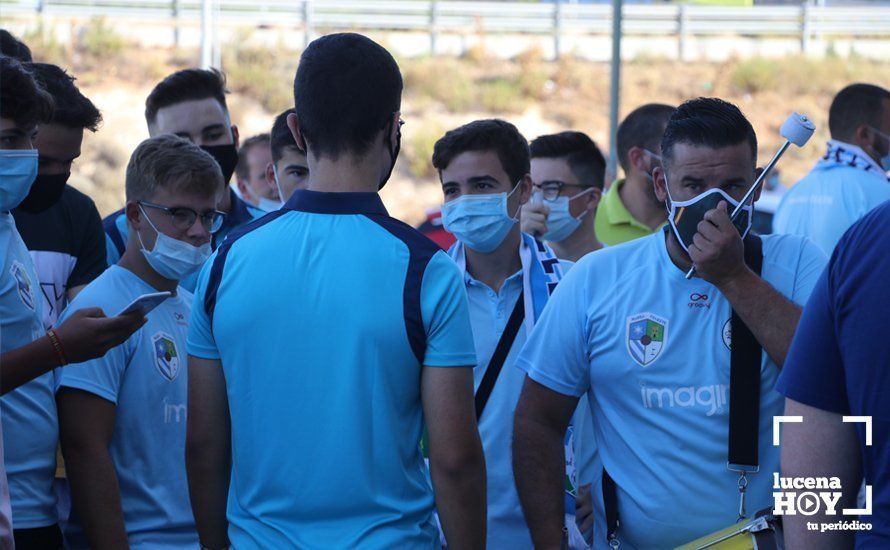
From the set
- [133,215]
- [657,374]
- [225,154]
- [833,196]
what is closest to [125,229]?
[225,154]

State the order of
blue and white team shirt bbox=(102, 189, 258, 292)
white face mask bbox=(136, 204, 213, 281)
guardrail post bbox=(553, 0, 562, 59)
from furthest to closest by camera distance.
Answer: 1. guardrail post bbox=(553, 0, 562, 59)
2. blue and white team shirt bbox=(102, 189, 258, 292)
3. white face mask bbox=(136, 204, 213, 281)

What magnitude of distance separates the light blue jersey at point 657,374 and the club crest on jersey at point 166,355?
1.27 m

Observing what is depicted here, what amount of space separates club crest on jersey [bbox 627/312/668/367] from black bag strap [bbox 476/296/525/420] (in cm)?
91

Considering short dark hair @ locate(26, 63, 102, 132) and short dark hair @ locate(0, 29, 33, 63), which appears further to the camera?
short dark hair @ locate(0, 29, 33, 63)

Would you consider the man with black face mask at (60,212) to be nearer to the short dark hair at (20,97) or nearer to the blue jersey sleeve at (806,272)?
the short dark hair at (20,97)

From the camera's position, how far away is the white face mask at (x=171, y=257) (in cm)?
431

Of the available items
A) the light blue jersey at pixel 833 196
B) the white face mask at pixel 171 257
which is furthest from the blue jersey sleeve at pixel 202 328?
the light blue jersey at pixel 833 196

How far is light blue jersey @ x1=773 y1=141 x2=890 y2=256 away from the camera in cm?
796

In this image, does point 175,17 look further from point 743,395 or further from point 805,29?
point 743,395

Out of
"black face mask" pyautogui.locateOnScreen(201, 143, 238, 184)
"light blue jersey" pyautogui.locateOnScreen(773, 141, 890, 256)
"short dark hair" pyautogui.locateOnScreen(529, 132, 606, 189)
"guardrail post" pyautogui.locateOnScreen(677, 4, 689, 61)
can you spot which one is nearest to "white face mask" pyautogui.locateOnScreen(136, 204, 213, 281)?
"black face mask" pyautogui.locateOnScreen(201, 143, 238, 184)

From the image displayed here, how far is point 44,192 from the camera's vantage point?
171 inches

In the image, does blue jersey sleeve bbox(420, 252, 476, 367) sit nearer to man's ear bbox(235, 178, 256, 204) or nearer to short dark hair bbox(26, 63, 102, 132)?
short dark hair bbox(26, 63, 102, 132)

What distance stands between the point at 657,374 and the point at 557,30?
109 ft

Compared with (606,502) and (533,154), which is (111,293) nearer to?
(606,502)
